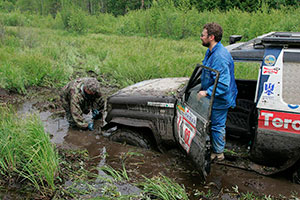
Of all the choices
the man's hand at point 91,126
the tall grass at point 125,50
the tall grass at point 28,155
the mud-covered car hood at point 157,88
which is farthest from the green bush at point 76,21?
the tall grass at point 28,155

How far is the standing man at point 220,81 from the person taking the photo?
3398mm

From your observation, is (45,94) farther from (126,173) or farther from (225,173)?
(225,173)

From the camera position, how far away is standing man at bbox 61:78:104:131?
5172mm

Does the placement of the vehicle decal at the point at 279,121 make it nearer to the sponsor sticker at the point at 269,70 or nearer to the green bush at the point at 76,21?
the sponsor sticker at the point at 269,70

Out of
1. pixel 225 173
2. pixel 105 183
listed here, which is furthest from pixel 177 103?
pixel 105 183

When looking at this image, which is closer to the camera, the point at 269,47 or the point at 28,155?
the point at 269,47

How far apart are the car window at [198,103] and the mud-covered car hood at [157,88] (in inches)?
17.5

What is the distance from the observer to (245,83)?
4.88 meters

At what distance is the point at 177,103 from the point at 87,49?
9.04m

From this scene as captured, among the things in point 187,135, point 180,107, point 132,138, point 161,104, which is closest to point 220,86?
point 180,107

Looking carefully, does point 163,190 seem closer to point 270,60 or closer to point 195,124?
→ point 195,124

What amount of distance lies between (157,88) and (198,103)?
119cm

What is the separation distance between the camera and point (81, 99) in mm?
5316

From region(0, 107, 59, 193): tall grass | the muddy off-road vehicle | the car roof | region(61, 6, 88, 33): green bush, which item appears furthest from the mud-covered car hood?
region(61, 6, 88, 33): green bush
